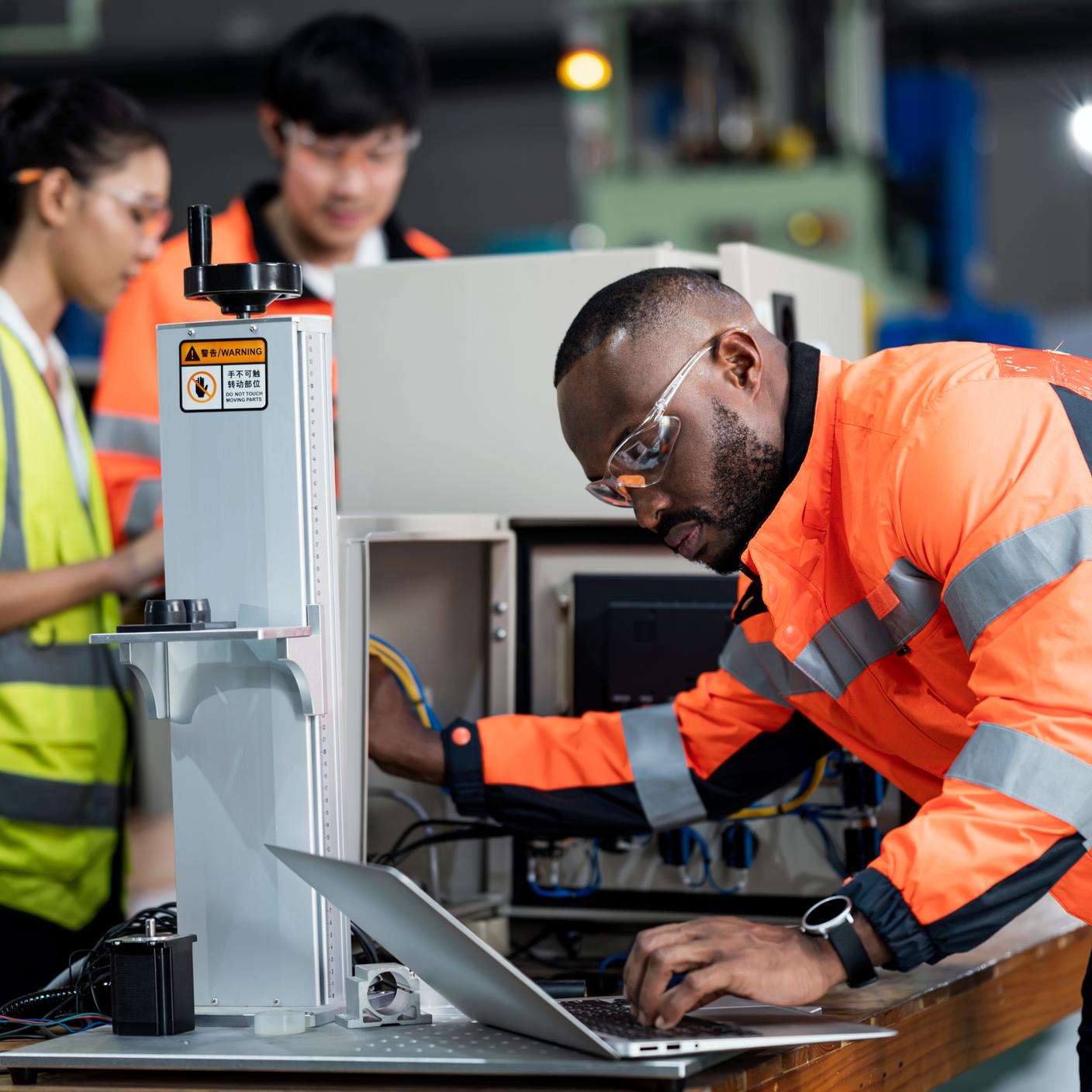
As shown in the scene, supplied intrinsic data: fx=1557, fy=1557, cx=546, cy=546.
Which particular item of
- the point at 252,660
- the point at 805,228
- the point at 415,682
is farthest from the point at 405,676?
the point at 805,228

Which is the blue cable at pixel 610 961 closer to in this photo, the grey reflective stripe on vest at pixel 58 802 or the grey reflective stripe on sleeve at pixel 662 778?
the grey reflective stripe on sleeve at pixel 662 778

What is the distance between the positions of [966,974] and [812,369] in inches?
25.3

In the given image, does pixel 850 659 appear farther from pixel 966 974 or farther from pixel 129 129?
pixel 129 129

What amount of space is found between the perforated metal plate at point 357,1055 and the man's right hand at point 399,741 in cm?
44

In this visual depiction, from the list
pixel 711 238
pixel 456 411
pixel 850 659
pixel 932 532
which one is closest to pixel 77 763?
pixel 456 411

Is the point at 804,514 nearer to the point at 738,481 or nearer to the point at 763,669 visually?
the point at 738,481

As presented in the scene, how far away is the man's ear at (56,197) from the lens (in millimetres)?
2031

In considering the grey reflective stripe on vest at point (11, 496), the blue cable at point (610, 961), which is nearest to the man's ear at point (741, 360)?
the blue cable at point (610, 961)

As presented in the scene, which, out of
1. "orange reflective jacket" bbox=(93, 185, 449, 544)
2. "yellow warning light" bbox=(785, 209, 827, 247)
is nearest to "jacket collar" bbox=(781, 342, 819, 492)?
"orange reflective jacket" bbox=(93, 185, 449, 544)

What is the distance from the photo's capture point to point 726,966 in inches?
44.9

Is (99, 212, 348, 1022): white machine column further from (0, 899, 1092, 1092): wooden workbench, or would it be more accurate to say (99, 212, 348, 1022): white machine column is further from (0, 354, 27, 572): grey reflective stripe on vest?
(0, 354, 27, 572): grey reflective stripe on vest

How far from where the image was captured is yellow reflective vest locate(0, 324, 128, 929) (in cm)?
188

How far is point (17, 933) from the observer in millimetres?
1886

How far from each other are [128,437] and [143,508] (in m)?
0.12
